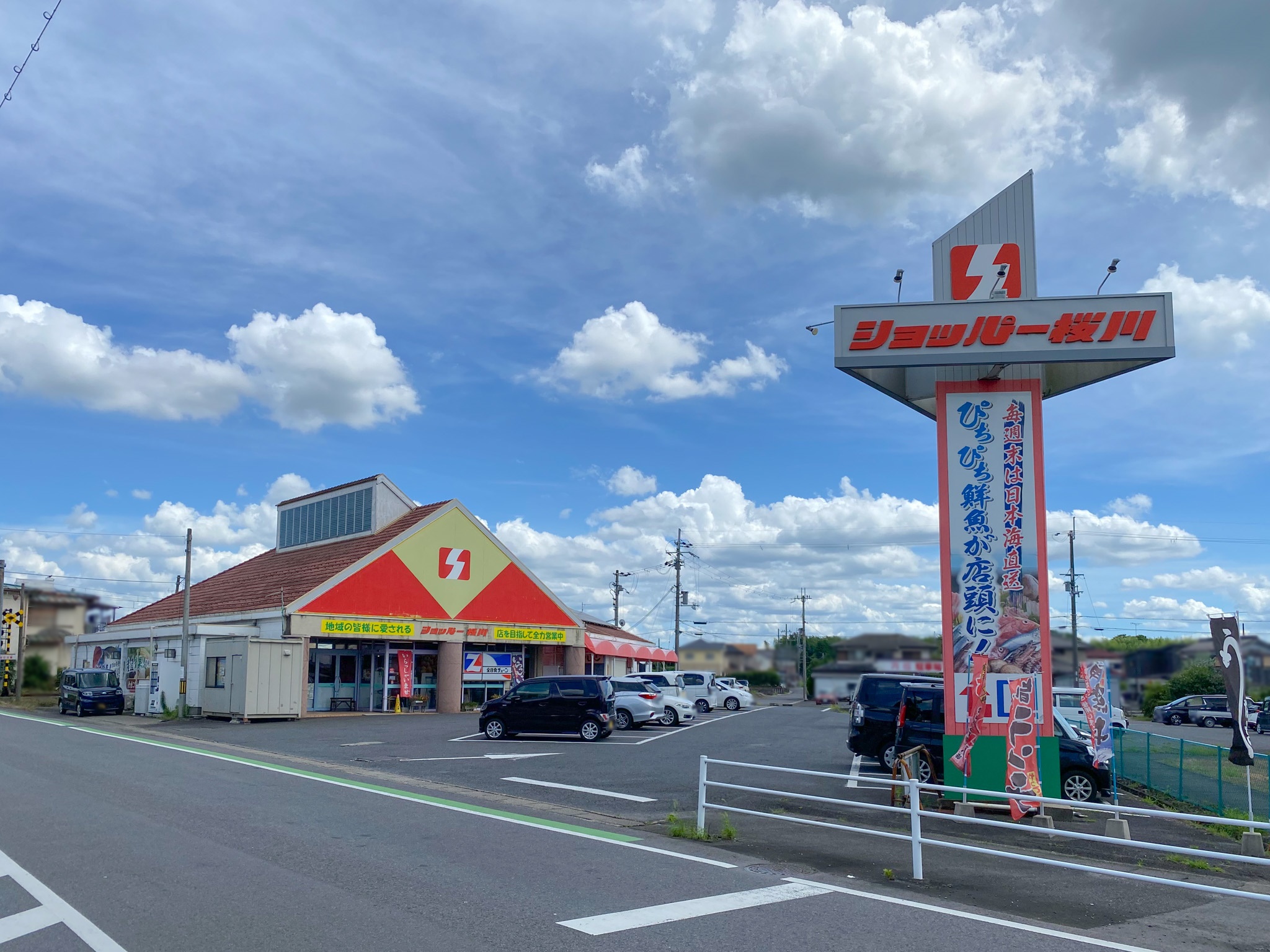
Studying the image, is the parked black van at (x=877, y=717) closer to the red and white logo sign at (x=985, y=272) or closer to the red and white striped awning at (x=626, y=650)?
the red and white logo sign at (x=985, y=272)

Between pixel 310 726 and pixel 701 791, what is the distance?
21.0 meters

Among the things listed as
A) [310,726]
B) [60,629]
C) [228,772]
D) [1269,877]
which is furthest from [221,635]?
[1269,877]

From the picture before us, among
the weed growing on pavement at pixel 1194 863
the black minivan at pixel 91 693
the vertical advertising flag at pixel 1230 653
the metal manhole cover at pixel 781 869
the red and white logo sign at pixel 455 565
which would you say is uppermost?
the red and white logo sign at pixel 455 565

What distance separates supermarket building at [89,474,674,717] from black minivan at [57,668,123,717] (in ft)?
2.63

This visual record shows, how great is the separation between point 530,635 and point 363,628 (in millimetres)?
7673

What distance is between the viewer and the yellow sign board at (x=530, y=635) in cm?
3912

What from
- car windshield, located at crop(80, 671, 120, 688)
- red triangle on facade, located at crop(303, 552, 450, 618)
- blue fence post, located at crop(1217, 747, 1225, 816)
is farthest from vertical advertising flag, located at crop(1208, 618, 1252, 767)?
car windshield, located at crop(80, 671, 120, 688)

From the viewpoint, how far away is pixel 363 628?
3472 cm

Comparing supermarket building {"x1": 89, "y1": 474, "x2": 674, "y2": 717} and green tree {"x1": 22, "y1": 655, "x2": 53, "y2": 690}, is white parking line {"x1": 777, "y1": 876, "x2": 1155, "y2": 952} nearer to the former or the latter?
supermarket building {"x1": 89, "y1": 474, "x2": 674, "y2": 717}

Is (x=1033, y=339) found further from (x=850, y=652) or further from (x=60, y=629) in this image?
(x=60, y=629)

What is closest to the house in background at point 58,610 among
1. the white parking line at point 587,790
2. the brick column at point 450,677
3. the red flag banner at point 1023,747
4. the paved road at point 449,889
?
the paved road at point 449,889

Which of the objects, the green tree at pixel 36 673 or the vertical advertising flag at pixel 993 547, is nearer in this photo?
the vertical advertising flag at pixel 993 547

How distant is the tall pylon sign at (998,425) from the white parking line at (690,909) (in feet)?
18.5

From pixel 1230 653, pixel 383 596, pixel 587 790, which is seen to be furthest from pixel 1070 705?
pixel 383 596
